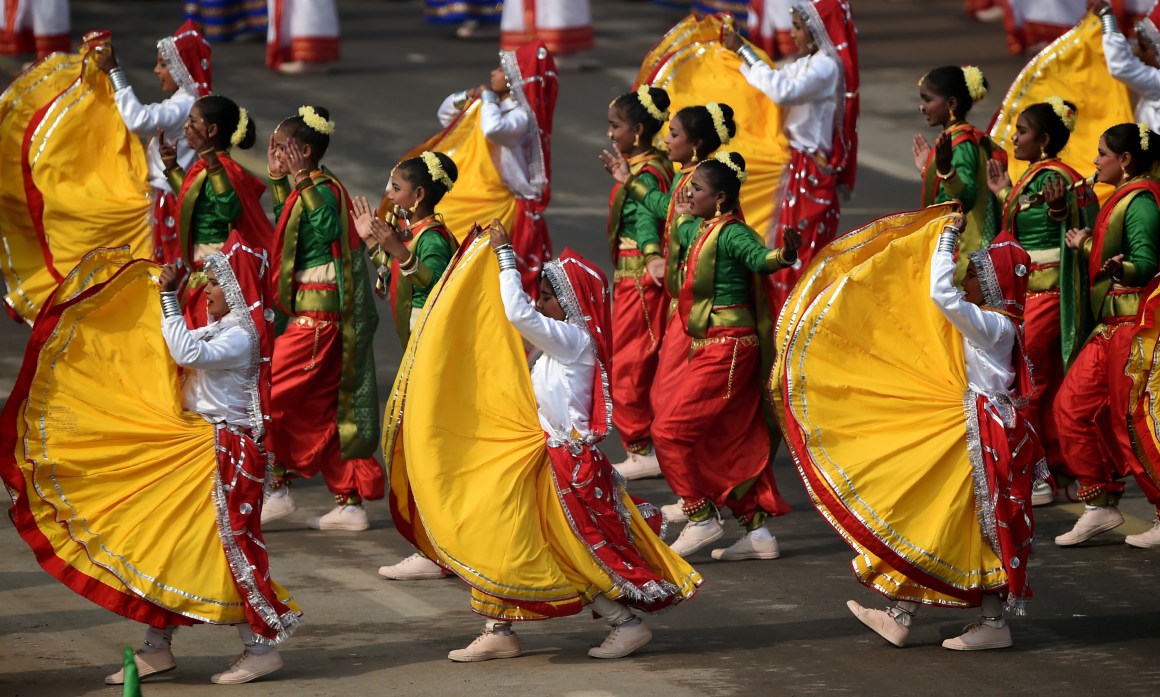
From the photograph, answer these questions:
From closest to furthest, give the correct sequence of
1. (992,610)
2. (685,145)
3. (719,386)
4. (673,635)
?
(992,610), (673,635), (719,386), (685,145)

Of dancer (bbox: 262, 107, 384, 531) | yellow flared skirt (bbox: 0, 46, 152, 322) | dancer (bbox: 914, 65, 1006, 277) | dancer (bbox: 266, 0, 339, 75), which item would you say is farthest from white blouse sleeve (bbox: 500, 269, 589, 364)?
dancer (bbox: 266, 0, 339, 75)

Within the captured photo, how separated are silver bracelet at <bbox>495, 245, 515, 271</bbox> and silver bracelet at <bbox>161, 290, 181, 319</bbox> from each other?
1.07 metres

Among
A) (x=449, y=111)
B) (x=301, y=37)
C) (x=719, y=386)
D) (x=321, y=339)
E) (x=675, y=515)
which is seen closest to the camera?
(x=719, y=386)

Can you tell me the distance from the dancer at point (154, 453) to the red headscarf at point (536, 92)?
3.84 metres

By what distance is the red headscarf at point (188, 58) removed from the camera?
1020cm

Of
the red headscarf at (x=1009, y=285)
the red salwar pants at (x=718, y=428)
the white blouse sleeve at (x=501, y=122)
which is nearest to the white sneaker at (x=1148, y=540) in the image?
the red salwar pants at (x=718, y=428)

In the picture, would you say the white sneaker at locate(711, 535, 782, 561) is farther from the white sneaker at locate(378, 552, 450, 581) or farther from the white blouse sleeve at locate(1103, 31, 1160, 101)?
the white blouse sleeve at locate(1103, 31, 1160, 101)

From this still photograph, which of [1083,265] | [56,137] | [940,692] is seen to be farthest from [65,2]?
[940,692]

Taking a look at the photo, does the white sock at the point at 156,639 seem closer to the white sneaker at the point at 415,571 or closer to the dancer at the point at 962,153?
the white sneaker at the point at 415,571

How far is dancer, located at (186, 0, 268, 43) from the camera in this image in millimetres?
17734

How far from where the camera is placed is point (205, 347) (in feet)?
21.2

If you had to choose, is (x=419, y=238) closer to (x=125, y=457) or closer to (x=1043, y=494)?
(x=125, y=457)

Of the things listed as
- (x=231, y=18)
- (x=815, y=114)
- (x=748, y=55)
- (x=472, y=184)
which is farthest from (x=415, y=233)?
(x=231, y=18)

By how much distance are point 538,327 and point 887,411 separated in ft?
4.22
